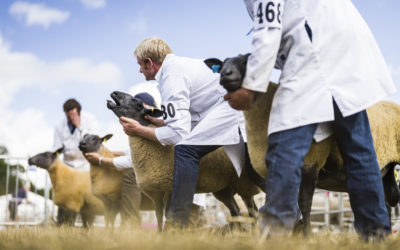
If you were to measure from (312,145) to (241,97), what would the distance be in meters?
0.60

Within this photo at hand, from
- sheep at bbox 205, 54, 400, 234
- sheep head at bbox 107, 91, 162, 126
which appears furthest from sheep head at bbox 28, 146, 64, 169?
sheep at bbox 205, 54, 400, 234

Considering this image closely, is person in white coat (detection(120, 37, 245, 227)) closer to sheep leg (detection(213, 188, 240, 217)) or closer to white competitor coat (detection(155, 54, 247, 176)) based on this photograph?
white competitor coat (detection(155, 54, 247, 176))

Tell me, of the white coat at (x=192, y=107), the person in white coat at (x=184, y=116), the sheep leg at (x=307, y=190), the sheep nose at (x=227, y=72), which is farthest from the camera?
the white coat at (x=192, y=107)

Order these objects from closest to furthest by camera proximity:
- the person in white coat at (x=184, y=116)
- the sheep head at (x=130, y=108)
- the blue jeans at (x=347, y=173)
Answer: the blue jeans at (x=347, y=173) → the person in white coat at (x=184, y=116) → the sheep head at (x=130, y=108)

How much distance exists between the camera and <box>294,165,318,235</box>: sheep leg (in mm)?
2740

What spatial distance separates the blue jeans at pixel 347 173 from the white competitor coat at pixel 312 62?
11 cm

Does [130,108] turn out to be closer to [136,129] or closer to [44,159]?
[136,129]

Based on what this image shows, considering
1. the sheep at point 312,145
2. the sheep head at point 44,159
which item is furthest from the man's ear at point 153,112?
the sheep head at point 44,159

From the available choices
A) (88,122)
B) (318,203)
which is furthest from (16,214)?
(318,203)

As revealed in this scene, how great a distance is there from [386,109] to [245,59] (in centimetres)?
160

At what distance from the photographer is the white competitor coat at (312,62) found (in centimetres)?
239

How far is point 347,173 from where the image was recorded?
8.57 ft

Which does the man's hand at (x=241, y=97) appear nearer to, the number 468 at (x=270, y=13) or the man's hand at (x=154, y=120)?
the number 468 at (x=270, y=13)

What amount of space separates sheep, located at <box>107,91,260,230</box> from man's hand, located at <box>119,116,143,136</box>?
0.92 feet
